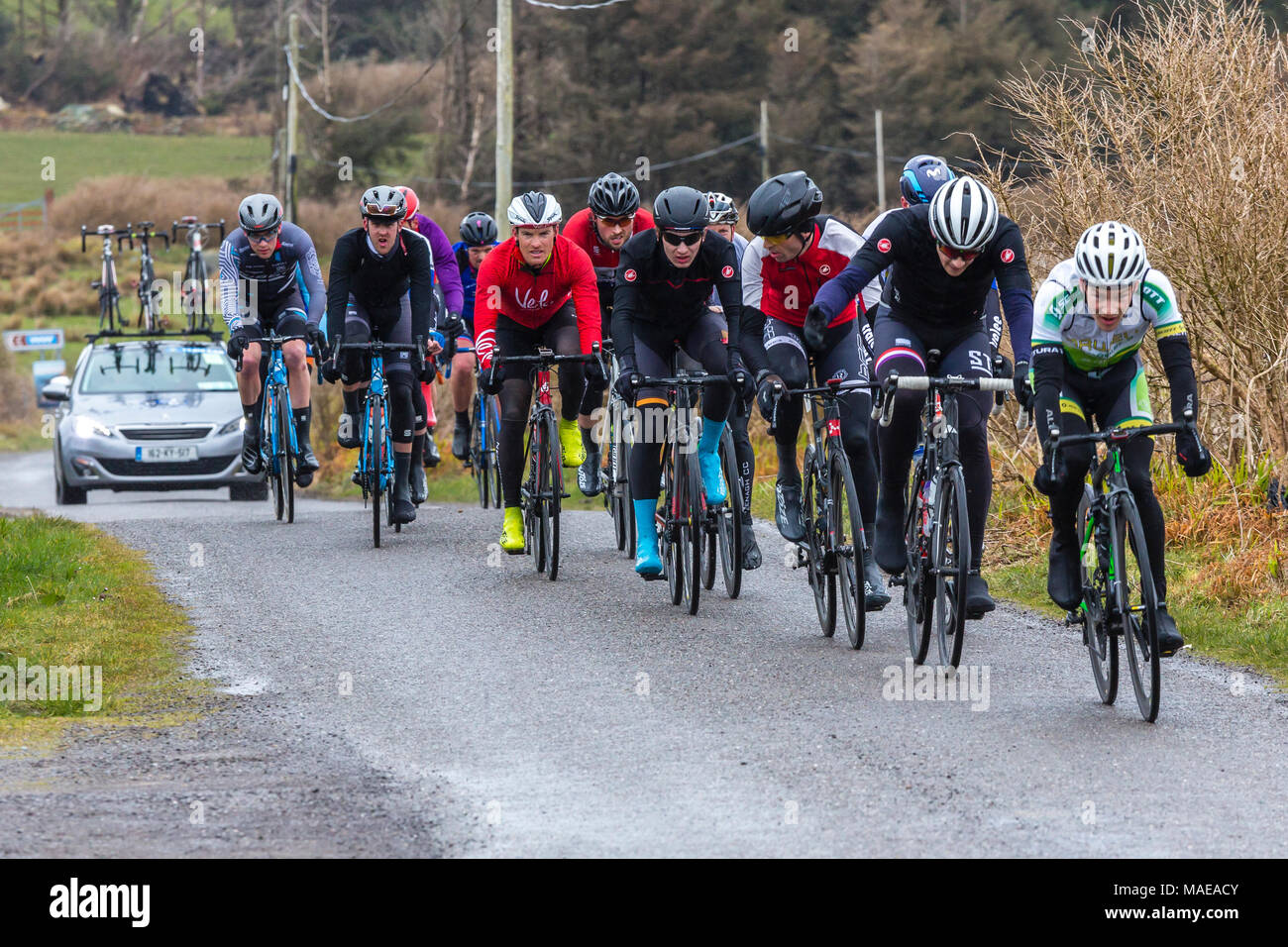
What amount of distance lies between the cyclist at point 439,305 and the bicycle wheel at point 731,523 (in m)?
3.33

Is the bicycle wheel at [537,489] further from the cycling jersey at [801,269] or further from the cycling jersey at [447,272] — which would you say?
the cycling jersey at [447,272]

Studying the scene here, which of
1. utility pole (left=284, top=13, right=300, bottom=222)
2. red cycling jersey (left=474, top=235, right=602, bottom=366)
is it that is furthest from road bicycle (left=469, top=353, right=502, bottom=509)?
utility pole (left=284, top=13, right=300, bottom=222)

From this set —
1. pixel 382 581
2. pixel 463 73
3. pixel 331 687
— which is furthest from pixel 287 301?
pixel 463 73

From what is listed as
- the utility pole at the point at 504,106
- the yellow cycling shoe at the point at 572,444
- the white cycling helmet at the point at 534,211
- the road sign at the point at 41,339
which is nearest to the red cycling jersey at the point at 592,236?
the white cycling helmet at the point at 534,211

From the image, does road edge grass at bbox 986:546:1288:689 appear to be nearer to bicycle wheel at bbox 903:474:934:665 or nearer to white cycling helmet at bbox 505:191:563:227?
bicycle wheel at bbox 903:474:934:665

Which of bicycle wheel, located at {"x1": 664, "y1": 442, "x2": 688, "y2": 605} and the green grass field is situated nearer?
bicycle wheel, located at {"x1": 664, "y1": 442, "x2": 688, "y2": 605}

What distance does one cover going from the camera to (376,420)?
42.6ft

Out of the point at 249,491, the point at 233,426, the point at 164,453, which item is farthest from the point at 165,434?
the point at 249,491

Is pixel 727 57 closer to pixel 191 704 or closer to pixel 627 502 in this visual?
pixel 627 502

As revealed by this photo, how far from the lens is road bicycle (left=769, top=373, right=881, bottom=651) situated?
880 centimetres

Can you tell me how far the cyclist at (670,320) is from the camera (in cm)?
977

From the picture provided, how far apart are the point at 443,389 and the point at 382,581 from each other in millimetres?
11807

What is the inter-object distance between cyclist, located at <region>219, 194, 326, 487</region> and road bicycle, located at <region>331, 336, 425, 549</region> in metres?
0.84

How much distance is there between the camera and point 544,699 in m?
8.09
